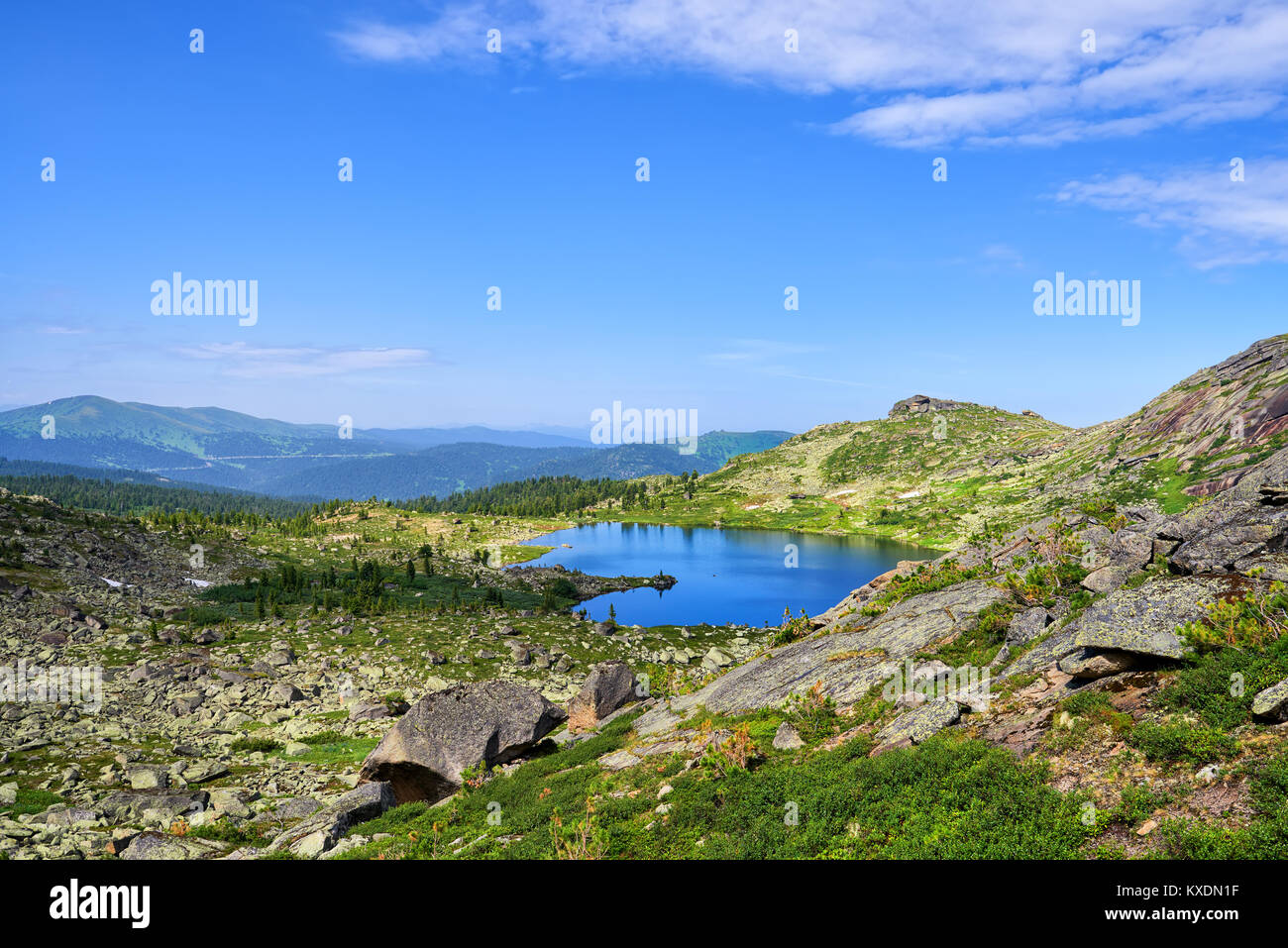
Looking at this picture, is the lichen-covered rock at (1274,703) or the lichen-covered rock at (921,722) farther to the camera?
the lichen-covered rock at (921,722)

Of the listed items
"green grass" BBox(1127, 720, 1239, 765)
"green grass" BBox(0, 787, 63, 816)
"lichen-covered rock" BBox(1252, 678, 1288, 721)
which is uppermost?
"lichen-covered rock" BBox(1252, 678, 1288, 721)

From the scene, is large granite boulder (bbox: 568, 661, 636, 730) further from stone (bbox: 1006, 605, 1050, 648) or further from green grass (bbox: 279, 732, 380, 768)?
stone (bbox: 1006, 605, 1050, 648)

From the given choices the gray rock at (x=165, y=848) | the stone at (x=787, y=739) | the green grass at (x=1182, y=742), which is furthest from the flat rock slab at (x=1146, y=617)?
the gray rock at (x=165, y=848)

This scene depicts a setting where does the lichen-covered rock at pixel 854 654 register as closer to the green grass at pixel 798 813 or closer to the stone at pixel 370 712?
the green grass at pixel 798 813

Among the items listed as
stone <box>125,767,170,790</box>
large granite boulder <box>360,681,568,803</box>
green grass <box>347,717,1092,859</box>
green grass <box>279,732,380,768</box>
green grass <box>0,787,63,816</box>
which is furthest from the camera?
green grass <box>279,732,380,768</box>

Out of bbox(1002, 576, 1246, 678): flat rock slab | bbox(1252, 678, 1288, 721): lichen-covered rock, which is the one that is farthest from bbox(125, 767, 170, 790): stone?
bbox(1252, 678, 1288, 721): lichen-covered rock

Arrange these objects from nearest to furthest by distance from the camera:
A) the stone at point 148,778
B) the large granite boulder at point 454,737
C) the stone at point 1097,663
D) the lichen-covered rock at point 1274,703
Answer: the lichen-covered rock at point 1274,703 < the stone at point 1097,663 < the large granite boulder at point 454,737 < the stone at point 148,778

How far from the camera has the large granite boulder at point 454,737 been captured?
2317 cm

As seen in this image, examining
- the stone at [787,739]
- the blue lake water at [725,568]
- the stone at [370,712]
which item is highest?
the stone at [787,739]

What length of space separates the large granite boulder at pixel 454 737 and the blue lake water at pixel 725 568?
60.7 metres

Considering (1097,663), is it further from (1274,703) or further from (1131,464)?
(1131,464)

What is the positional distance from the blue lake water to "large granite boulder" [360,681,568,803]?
2388 inches

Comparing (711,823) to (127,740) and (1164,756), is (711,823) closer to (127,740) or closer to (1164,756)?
(1164,756)

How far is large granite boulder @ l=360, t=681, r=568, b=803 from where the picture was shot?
23172 millimetres
